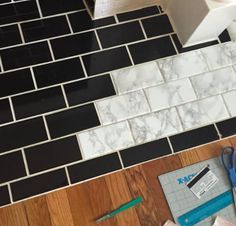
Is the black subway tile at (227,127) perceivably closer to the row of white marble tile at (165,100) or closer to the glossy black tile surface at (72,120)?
the row of white marble tile at (165,100)

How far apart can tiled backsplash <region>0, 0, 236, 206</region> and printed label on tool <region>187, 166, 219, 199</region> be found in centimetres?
10

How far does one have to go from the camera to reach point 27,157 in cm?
97

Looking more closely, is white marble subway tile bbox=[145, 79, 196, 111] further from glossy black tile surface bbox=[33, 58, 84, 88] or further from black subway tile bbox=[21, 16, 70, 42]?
black subway tile bbox=[21, 16, 70, 42]

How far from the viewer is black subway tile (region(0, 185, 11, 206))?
36.2 inches

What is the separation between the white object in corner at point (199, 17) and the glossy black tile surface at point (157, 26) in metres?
0.02

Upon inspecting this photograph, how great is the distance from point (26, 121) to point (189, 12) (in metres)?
0.64

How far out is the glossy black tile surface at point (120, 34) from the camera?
112cm

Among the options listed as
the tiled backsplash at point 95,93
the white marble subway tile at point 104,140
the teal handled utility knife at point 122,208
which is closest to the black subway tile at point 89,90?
the tiled backsplash at point 95,93

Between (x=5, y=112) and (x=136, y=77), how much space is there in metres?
0.45

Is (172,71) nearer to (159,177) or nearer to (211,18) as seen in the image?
(211,18)

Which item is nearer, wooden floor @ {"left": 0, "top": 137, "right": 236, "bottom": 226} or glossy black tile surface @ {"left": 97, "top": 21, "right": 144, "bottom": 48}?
wooden floor @ {"left": 0, "top": 137, "right": 236, "bottom": 226}

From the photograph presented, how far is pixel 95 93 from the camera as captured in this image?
1.06 meters

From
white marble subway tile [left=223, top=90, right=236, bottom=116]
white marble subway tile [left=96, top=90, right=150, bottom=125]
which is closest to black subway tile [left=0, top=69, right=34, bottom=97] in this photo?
white marble subway tile [left=96, top=90, right=150, bottom=125]

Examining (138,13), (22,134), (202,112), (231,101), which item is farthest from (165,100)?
(22,134)
